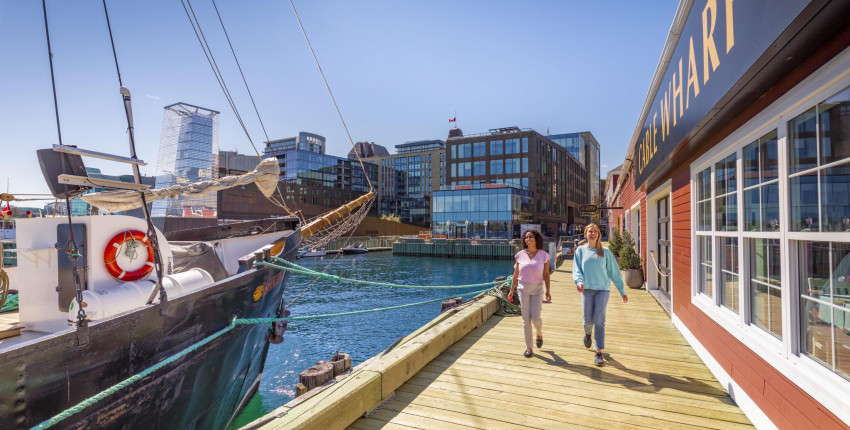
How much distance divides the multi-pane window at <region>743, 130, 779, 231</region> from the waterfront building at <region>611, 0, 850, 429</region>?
0.05ft

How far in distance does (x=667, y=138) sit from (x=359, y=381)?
15.0 feet

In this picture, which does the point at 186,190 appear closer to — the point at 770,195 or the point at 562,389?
the point at 562,389

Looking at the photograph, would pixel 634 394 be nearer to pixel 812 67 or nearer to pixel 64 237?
pixel 812 67

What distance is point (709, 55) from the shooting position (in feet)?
11.0

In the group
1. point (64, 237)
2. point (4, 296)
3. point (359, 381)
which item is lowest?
point (359, 381)

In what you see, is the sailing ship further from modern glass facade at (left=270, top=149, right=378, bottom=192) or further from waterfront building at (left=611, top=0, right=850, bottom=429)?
modern glass facade at (left=270, top=149, right=378, bottom=192)

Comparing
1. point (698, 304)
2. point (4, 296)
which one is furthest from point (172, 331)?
point (698, 304)

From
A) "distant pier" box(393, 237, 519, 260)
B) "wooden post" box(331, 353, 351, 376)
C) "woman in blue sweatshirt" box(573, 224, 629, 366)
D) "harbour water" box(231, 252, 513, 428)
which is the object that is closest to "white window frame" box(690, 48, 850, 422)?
"woman in blue sweatshirt" box(573, 224, 629, 366)

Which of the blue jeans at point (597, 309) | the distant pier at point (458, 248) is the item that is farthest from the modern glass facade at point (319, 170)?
the blue jeans at point (597, 309)

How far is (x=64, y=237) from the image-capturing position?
12.5 ft

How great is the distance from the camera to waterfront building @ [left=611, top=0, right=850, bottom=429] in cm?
203

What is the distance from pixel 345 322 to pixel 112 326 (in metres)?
12.1

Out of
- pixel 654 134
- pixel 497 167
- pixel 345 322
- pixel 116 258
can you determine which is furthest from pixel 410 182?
pixel 116 258

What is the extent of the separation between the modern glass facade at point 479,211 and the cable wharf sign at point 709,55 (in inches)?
1748
